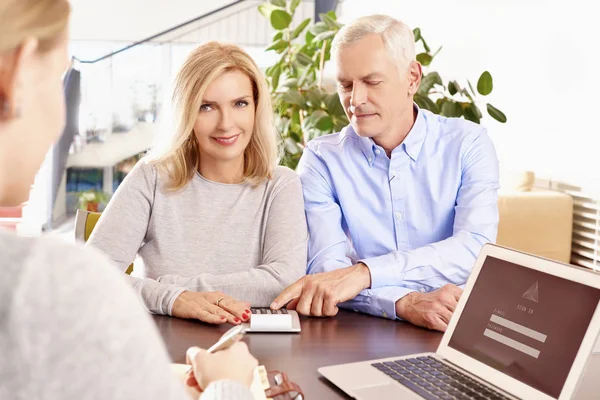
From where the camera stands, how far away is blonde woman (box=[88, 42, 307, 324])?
73.5 inches

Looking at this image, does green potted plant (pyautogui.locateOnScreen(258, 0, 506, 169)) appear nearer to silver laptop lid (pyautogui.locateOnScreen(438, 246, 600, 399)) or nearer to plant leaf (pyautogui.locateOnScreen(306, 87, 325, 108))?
plant leaf (pyautogui.locateOnScreen(306, 87, 325, 108))

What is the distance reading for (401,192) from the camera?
2115mm

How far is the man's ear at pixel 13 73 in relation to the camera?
0.55 metres

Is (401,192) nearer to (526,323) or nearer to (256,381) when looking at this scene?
(526,323)

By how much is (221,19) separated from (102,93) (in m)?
2.03

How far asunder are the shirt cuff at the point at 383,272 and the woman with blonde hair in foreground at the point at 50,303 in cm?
126

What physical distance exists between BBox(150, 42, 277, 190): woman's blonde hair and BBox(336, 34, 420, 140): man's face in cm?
29

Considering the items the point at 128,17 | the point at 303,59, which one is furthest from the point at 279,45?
the point at 128,17

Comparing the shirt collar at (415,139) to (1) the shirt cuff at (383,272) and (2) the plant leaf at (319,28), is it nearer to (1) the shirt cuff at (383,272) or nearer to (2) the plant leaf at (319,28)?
(1) the shirt cuff at (383,272)

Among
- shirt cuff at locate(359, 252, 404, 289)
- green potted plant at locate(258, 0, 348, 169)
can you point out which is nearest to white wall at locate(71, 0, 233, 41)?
green potted plant at locate(258, 0, 348, 169)

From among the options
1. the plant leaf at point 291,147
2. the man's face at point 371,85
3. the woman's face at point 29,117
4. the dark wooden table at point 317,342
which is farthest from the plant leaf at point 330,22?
the woman's face at point 29,117

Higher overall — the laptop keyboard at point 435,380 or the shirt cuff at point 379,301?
the laptop keyboard at point 435,380

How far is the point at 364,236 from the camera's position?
6.93ft

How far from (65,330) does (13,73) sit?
0.70ft
